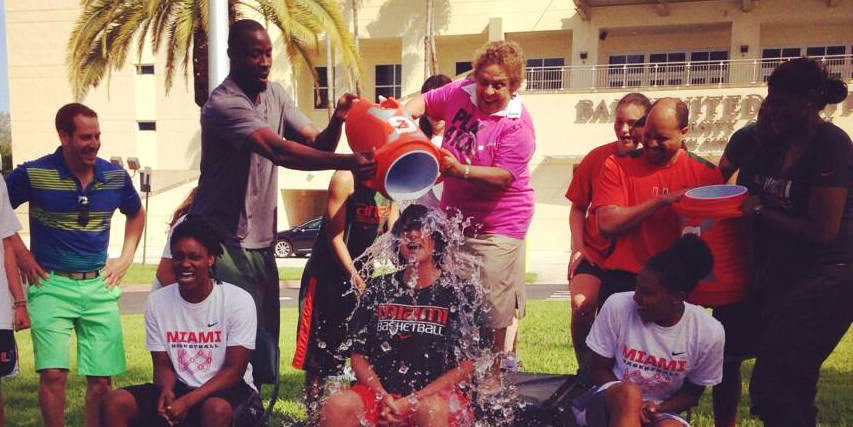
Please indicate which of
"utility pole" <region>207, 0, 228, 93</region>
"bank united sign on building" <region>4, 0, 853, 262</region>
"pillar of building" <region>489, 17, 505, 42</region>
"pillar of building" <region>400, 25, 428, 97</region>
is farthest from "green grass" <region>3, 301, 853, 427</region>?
"pillar of building" <region>400, 25, 428, 97</region>

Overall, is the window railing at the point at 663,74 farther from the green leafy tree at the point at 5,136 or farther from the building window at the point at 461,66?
the green leafy tree at the point at 5,136

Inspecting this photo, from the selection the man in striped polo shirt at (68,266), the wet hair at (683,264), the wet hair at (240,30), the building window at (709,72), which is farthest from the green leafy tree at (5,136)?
the wet hair at (683,264)

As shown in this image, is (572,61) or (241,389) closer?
(241,389)

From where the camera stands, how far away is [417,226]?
11.7ft

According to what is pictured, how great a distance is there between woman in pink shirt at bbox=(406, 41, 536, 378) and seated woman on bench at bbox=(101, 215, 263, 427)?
1296 millimetres

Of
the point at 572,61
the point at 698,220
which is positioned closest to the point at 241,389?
the point at 698,220

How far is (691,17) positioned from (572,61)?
14.5 ft

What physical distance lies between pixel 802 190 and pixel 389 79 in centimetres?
2747

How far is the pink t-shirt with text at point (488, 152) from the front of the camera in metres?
3.77

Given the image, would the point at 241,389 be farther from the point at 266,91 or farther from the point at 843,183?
the point at 843,183

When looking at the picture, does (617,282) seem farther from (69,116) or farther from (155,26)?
(155,26)

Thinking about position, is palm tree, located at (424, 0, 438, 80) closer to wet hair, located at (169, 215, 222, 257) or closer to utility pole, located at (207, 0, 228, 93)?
utility pole, located at (207, 0, 228, 93)

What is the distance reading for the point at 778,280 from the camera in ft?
11.2

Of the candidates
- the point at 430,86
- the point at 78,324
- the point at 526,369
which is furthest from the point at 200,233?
the point at 526,369
